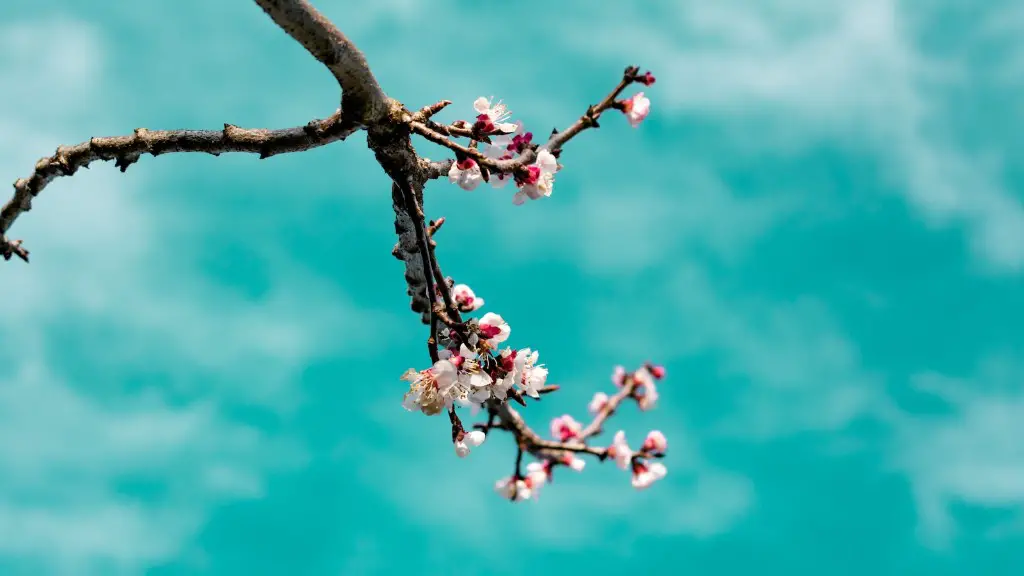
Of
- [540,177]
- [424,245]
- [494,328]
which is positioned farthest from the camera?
[494,328]

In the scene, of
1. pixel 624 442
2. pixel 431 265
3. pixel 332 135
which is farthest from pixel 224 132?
pixel 624 442

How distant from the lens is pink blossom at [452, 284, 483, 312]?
4168 mm

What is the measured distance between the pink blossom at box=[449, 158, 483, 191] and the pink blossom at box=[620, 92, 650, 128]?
0.80 metres

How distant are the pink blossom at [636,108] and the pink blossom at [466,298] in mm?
1504

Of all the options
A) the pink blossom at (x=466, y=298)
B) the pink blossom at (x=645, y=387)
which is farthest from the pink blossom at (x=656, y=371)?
the pink blossom at (x=466, y=298)

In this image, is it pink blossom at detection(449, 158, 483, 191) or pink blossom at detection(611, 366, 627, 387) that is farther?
pink blossom at detection(611, 366, 627, 387)

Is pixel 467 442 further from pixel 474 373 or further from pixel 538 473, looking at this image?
pixel 538 473

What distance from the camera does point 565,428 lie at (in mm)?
5789

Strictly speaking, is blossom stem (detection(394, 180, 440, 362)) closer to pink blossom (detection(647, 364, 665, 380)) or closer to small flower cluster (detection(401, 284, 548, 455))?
small flower cluster (detection(401, 284, 548, 455))

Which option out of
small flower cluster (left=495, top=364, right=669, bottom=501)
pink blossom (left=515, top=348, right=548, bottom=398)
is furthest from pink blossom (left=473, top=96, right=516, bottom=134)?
small flower cluster (left=495, top=364, right=669, bottom=501)

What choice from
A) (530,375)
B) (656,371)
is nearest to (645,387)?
(656,371)

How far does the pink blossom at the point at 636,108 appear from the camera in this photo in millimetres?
3258

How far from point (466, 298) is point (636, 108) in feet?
5.14

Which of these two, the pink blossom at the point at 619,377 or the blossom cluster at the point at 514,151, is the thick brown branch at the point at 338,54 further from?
the pink blossom at the point at 619,377
